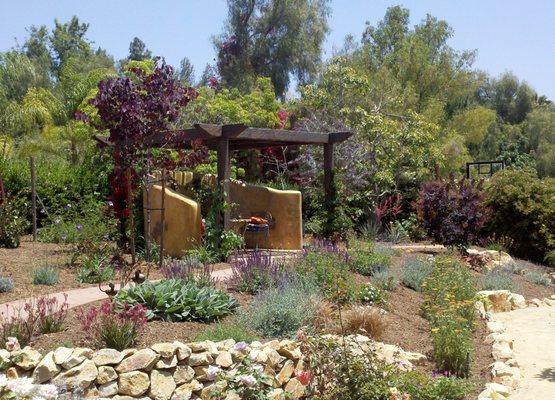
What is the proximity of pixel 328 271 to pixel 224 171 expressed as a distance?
134 inches

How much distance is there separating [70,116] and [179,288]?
17.7 metres

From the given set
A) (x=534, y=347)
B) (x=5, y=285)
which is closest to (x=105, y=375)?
(x=5, y=285)

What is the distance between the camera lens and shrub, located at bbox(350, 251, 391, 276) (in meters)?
10.6

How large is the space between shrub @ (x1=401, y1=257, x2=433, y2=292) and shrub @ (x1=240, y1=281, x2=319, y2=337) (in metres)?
3.28

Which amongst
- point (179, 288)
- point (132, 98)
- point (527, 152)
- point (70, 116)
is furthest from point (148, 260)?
point (527, 152)

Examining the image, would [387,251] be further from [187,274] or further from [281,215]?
[187,274]

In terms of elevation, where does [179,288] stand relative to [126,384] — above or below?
above

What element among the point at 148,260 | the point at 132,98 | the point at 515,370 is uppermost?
the point at 132,98

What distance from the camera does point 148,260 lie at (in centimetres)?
1086

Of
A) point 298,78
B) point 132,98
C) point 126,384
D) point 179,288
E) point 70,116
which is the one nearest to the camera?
point 126,384

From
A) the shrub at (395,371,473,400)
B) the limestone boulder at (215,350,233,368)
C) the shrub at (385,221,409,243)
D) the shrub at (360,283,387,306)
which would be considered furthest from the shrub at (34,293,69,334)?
the shrub at (385,221,409,243)

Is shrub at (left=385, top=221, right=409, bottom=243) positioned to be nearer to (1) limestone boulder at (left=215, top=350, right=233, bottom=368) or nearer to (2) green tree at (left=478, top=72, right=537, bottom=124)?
(1) limestone boulder at (left=215, top=350, right=233, bottom=368)

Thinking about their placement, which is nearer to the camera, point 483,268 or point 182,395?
point 182,395

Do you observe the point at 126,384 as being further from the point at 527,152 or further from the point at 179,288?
the point at 527,152
